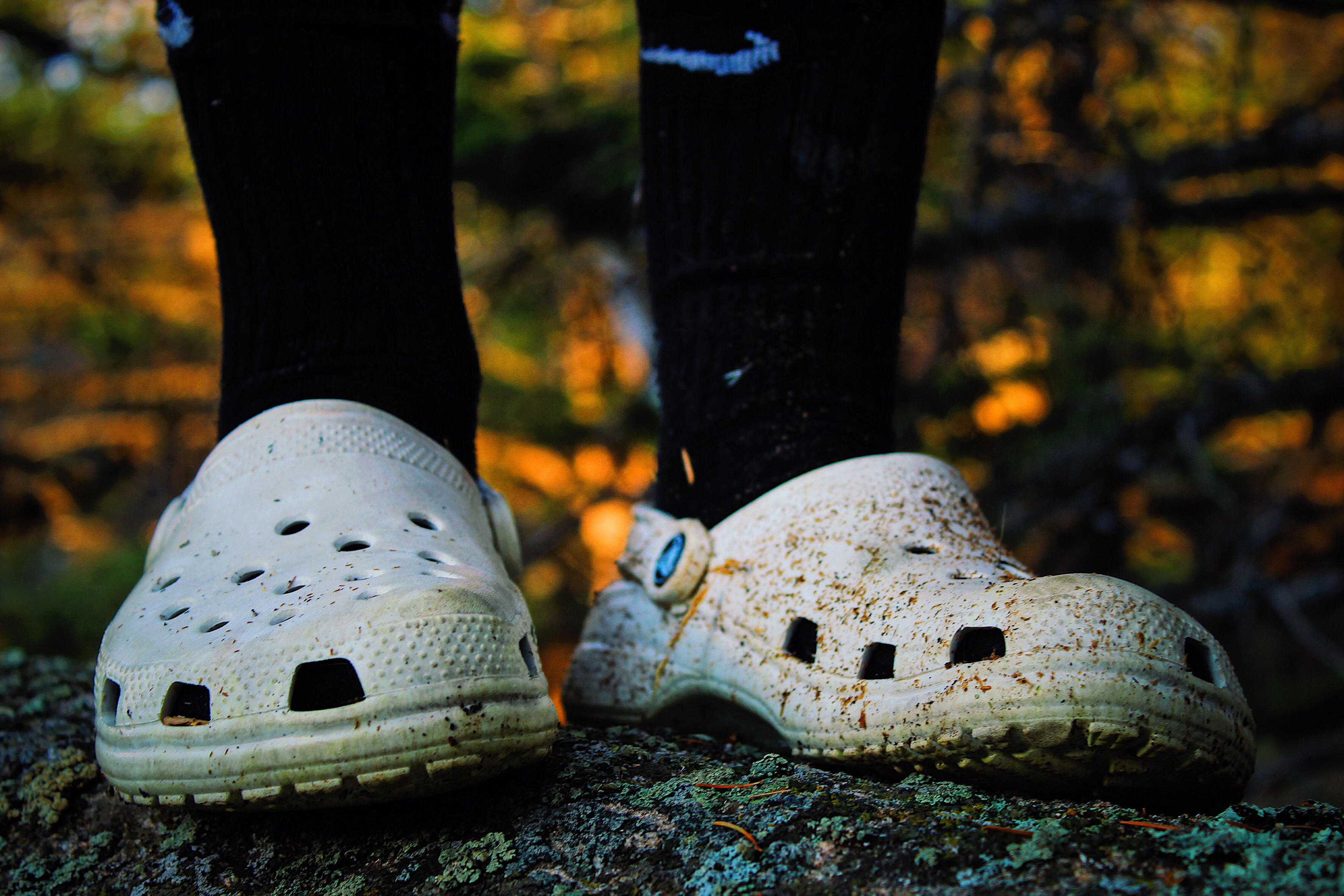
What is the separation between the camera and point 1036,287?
12.4ft

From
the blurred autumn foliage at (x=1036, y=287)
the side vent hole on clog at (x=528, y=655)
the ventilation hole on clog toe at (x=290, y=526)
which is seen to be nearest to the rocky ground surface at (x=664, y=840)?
A: the side vent hole on clog at (x=528, y=655)

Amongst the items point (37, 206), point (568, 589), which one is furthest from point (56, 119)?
point (568, 589)

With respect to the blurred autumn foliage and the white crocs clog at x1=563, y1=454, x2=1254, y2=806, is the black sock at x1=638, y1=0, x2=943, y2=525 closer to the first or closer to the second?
the white crocs clog at x1=563, y1=454, x2=1254, y2=806

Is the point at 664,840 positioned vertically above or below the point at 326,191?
below

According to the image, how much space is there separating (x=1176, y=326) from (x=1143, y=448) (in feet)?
1.42

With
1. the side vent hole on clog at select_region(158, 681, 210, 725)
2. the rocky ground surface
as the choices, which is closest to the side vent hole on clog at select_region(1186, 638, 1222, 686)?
the rocky ground surface

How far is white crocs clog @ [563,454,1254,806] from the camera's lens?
0.78 meters

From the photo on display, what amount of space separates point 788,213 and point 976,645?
607 millimetres

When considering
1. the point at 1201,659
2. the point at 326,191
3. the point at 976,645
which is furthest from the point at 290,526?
the point at 1201,659

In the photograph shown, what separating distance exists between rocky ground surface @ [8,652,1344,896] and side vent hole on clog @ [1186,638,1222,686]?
0.37 ft

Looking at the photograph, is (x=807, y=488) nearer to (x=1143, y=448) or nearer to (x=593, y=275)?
(x=1143, y=448)

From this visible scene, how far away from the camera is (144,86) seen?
4727 mm

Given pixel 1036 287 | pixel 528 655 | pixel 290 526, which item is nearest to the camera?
pixel 528 655

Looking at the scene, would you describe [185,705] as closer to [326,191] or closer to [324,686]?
[324,686]
